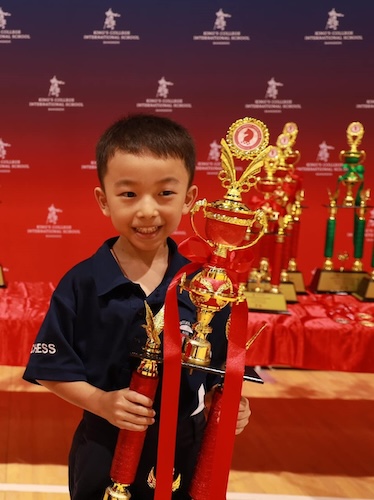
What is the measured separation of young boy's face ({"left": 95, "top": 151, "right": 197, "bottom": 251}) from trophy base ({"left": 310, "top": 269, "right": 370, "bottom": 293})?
55.4 inches

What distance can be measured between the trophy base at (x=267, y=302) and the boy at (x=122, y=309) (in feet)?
3.13

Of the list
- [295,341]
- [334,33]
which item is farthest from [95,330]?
[334,33]

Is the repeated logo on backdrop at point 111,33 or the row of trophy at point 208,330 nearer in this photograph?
the row of trophy at point 208,330

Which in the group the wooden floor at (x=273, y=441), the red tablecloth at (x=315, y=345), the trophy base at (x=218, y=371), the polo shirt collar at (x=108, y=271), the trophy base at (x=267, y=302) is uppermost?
the polo shirt collar at (x=108, y=271)

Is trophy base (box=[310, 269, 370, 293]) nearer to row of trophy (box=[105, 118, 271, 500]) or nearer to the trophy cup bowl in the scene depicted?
the trophy cup bowl

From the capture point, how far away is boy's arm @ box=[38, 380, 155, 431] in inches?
36.4

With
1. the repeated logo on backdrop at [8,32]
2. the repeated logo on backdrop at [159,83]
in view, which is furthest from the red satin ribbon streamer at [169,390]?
the repeated logo on backdrop at [8,32]

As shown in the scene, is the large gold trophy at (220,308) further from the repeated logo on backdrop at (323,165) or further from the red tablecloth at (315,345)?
the repeated logo on backdrop at (323,165)

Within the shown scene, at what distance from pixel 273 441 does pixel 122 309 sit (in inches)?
62.8

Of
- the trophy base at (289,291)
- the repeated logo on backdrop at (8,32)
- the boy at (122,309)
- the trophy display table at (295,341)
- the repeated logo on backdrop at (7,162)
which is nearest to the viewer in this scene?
the boy at (122,309)

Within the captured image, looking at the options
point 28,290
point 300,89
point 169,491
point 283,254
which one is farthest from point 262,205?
point 300,89

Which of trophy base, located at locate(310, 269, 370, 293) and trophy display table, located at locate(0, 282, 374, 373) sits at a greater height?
trophy base, located at locate(310, 269, 370, 293)

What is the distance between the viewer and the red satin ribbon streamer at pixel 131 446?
934 millimetres

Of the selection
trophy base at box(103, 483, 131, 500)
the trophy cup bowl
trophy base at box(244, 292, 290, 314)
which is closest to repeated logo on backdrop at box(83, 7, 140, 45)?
the trophy cup bowl
